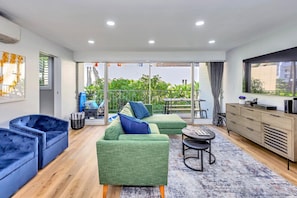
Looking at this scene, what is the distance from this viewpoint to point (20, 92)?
145 inches

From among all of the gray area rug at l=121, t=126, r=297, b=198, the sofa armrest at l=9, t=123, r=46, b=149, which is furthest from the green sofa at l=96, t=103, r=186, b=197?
the sofa armrest at l=9, t=123, r=46, b=149

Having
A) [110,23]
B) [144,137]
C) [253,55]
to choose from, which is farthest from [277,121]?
[110,23]

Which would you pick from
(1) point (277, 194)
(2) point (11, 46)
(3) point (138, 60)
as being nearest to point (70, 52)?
(3) point (138, 60)

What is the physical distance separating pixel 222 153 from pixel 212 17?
2.41m

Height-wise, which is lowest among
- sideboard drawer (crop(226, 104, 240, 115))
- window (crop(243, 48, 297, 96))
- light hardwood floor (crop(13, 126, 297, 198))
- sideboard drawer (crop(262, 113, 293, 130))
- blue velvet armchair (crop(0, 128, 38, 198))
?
light hardwood floor (crop(13, 126, 297, 198))

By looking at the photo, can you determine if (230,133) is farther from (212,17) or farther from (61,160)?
(61,160)

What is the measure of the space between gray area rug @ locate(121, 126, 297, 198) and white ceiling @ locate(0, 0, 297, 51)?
2349mm

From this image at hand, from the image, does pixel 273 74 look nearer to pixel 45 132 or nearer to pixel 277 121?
pixel 277 121

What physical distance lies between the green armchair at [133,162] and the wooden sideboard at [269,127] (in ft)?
7.04

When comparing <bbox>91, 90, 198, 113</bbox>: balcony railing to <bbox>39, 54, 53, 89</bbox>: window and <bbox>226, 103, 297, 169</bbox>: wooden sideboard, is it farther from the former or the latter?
<bbox>226, 103, 297, 169</bbox>: wooden sideboard

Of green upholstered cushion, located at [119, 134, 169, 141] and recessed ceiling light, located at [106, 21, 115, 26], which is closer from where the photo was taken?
green upholstered cushion, located at [119, 134, 169, 141]

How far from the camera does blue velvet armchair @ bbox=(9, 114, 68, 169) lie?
3.07 m

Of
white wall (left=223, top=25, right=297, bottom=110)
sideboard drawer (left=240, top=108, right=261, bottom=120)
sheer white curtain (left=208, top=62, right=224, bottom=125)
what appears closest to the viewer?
white wall (left=223, top=25, right=297, bottom=110)

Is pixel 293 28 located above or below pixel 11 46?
above
